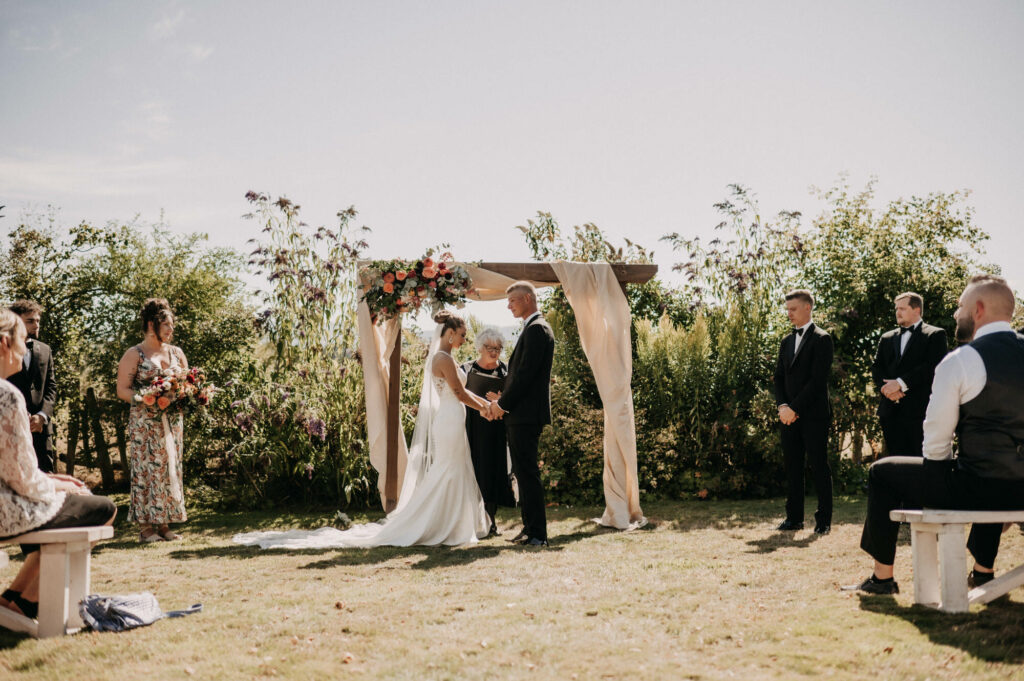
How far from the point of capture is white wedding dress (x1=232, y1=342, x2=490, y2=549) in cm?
612

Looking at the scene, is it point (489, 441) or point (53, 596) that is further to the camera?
point (489, 441)

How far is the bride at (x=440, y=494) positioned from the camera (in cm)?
614

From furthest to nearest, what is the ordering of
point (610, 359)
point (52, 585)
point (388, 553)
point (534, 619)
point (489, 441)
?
1. point (610, 359)
2. point (489, 441)
3. point (388, 553)
4. point (534, 619)
5. point (52, 585)

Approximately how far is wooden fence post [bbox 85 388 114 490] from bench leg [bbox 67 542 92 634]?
246 inches

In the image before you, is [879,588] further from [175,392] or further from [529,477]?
[175,392]

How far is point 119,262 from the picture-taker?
30.3ft

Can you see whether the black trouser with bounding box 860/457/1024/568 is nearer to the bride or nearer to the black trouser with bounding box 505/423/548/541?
the black trouser with bounding box 505/423/548/541

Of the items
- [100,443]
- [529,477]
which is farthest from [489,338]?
[100,443]

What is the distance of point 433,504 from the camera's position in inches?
246

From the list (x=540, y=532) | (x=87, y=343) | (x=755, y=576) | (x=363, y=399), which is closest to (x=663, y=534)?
(x=540, y=532)

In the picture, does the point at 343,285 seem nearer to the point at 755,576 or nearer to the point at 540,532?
the point at 540,532

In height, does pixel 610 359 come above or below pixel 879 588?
above

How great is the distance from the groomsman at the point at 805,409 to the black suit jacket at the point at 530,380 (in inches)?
82.4

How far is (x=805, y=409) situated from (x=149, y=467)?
5686 mm
